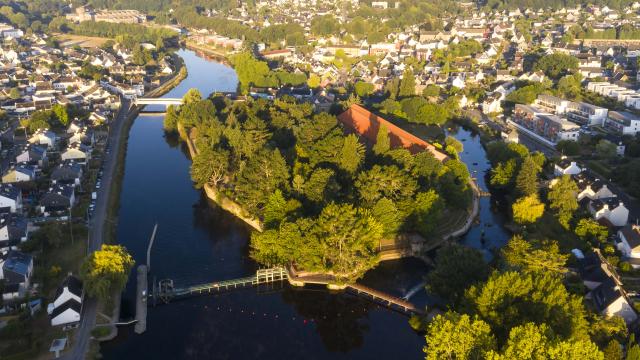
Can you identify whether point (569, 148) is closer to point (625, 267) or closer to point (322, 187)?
point (625, 267)

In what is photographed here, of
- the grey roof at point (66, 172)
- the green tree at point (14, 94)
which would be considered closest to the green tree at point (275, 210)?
the grey roof at point (66, 172)

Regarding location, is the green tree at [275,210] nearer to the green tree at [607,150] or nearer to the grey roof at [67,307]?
the grey roof at [67,307]

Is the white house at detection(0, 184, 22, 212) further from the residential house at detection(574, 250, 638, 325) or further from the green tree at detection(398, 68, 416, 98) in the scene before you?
the green tree at detection(398, 68, 416, 98)

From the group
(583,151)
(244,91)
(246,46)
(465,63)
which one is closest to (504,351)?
(583,151)

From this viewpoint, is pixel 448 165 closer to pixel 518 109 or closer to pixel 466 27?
pixel 518 109

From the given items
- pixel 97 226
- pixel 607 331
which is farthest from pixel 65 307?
pixel 607 331

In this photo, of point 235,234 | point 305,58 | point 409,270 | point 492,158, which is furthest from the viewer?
point 305,58
